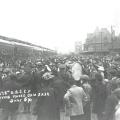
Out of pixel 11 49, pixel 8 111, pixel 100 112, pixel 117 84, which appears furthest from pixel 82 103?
pixel 11 49

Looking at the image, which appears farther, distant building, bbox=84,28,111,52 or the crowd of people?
distant building, bbox=84,28,111,52

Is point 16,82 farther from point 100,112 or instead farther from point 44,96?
point 100,112

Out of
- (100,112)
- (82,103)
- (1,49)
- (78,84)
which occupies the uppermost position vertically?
(1,49)

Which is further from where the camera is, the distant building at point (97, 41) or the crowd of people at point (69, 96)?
A: the distant building at point (97, 41)

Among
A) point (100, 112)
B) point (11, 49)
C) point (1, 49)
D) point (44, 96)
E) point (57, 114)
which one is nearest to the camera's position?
point (44, 96)

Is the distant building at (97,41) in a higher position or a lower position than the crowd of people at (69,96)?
higher

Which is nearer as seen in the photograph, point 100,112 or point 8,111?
point 8,111

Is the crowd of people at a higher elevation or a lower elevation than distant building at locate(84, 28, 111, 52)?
lower

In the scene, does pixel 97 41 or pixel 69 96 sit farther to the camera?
pixel 97 41

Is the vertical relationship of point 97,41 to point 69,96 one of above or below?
above

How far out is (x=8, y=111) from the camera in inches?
251

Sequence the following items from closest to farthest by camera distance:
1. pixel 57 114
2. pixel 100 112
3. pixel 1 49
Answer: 1. pixel 57 114
2. pixel 100 112
3. pixel 1 49

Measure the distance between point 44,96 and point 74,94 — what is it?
2.81ft

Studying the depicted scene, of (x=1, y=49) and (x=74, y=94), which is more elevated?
(x=1, y=49)
